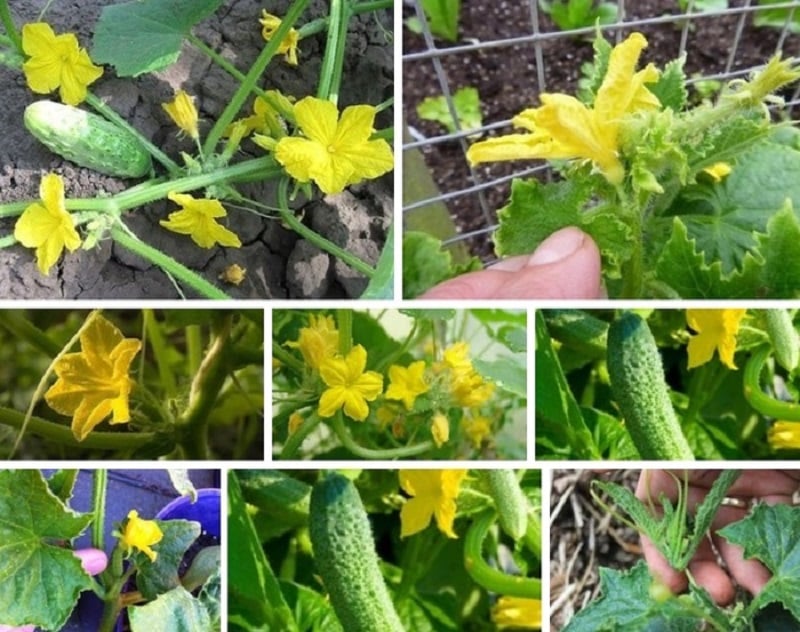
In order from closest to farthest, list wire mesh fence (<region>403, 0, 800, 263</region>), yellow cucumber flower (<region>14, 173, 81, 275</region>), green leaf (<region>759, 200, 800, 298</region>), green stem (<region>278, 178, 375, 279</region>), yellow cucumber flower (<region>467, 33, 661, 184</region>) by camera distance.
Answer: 1. yellow cucumber flower (<region>467, 33, 661, 184</region>)
2. green leaf (<region>759, 200, 800, 298</region>)
3. yellow cucumber flower (<region>14, 173, 81, 275</region>)
4. green stem (<region>278, 178, 375, 279</region>)
5. wire mesh fence (<region>403, 0, 800, 263</region>)

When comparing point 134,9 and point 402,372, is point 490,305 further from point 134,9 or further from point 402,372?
point 134,9

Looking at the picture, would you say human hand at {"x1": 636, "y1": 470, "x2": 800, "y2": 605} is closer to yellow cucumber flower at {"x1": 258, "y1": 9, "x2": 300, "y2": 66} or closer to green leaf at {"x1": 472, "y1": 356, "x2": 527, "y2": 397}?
green leaf at {"x1": 472, "y1": 356, "x2": 527, "y2": 397}

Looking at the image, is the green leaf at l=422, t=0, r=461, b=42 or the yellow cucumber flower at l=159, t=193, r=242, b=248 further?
the green leaf at l=422, t=0, r=461, b=42

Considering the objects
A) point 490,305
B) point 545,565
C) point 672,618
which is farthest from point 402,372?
point 672,618

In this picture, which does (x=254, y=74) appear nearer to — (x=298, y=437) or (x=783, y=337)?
(x=298, y=437)

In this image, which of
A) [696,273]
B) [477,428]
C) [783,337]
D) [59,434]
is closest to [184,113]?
[59,434]

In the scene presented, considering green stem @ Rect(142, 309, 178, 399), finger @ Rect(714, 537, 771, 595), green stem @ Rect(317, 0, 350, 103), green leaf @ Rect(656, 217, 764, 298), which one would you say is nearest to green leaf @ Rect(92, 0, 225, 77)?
green stem @ Rect(317, 0, 350, 103)

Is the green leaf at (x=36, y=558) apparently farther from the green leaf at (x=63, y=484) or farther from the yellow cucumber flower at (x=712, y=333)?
the yellow cucumber flower at (x=712, y=333)
